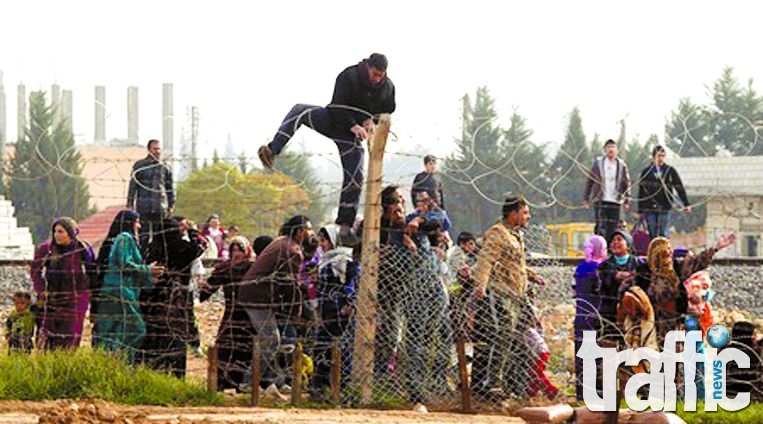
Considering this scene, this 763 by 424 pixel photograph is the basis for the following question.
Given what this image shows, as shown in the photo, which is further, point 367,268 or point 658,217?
point 658,217

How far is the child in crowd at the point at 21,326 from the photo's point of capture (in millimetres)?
16594

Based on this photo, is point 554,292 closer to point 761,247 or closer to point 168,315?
point 168,315

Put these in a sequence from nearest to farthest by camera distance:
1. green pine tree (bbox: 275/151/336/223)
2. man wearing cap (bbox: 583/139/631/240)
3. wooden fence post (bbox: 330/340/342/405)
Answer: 1. wooden fence post (bbox: 330/340/342/405)
2. green pine tree (bbox: 275/151/336/223)
3. man wearing cap (bbox: 583/139/631/240)

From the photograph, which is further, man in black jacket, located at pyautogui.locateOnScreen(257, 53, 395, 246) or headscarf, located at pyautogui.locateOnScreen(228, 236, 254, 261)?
headscarf, located at pyautogui.locateOnScreen(228, 236, 254, 261)

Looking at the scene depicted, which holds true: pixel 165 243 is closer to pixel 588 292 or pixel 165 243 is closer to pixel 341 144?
pixel 341 144

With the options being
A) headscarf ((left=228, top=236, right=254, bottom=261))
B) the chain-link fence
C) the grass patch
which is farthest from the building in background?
the grass patch

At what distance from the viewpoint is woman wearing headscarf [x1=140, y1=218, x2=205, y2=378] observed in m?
16.0

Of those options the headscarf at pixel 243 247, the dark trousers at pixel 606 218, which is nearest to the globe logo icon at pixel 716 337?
the dark trousers at pixel 606 218

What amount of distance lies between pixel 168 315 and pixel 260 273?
913 mm

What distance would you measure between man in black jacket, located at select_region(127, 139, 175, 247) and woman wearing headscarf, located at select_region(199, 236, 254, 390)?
1475mm

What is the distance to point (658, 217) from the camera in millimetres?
20125

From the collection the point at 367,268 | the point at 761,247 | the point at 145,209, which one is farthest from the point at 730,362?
the point at 761,247

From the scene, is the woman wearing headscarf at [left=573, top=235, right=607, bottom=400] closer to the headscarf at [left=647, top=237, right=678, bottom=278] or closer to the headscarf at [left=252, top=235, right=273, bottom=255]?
the headscarf at [left=647, top=237, right=678, bottom=278]

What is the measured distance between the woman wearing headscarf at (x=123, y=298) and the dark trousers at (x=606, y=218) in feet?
16.5
